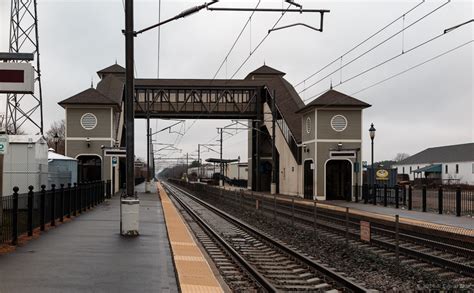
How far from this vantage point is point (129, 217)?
1580 centimetres

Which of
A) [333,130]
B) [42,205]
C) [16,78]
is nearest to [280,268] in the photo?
[16,78]

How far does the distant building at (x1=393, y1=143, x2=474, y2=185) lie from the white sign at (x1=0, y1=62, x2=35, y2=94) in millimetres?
77863

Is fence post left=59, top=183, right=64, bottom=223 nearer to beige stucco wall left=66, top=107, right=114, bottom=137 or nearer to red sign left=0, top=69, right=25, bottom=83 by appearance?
red sign left=0, top=69, right=25, bottom=83

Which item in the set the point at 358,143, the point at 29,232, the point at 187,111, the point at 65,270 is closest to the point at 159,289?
the point at 65,270

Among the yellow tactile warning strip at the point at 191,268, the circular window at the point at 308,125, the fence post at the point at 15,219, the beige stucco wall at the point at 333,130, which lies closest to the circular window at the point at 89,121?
the circular window at the point at 308,125

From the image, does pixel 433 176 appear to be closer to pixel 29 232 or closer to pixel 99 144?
pixel 99 144

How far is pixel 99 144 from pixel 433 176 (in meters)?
68.5

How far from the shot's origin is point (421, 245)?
1602 cm

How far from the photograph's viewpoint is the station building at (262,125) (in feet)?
141

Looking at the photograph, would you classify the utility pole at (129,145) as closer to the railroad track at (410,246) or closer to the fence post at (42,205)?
the fence post at (42,205)

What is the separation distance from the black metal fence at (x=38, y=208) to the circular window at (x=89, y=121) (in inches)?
839

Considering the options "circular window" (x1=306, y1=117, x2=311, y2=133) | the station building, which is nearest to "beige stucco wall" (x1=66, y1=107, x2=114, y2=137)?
the station building

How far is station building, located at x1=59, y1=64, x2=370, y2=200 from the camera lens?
4306 centimetres

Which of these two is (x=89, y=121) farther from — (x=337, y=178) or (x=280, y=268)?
(x=280, y=268)
